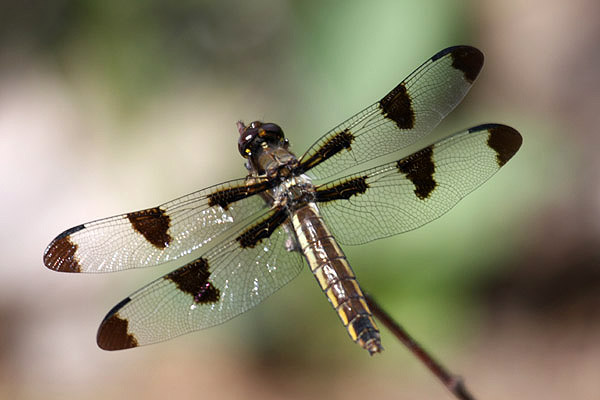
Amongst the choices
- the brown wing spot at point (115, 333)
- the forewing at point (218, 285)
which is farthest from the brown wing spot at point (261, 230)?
the brown wing spot at point (115, 333)

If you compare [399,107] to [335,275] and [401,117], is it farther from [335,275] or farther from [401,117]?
[335,275]

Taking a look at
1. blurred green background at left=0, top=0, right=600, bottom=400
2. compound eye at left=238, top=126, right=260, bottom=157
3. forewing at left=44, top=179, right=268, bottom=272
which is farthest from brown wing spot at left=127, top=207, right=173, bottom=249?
blurred green background at left=0, top=0, right=600, bottom=400

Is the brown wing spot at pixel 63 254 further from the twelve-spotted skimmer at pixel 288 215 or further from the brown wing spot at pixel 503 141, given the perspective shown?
the brown wing spot at pixel 503 141

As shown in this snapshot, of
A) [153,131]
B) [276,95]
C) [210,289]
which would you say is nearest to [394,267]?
[210,289]

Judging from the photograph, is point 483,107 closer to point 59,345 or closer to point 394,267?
point 394,267

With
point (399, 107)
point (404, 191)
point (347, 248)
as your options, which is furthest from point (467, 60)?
point (347, 248)

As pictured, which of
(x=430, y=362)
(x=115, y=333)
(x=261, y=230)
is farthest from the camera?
(x=261, y=230)
